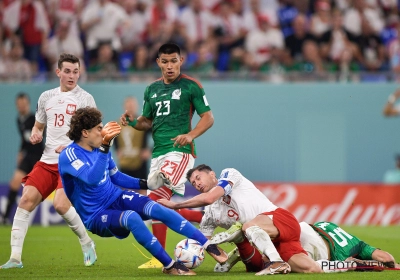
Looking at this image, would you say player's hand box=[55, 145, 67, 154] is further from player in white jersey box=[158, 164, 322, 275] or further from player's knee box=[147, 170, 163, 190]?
player in white jersey box=[158, 164, 322, 275]

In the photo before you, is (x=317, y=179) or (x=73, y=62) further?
(x=317, y=179)

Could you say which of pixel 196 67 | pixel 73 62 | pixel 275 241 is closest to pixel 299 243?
pixel 275 241

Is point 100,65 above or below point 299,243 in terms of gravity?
above

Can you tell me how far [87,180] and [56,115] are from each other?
2.14 m

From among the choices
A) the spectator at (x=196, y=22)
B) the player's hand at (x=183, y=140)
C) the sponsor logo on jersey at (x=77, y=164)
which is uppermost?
the spectator at (x=196, y=22)

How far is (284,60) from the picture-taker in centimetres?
1858

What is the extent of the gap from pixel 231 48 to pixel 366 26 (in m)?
3.58

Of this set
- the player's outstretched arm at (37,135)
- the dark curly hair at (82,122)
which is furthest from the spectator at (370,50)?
the dark curly hair at (82,122)

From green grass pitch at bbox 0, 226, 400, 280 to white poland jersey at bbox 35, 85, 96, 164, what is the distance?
1.47 m

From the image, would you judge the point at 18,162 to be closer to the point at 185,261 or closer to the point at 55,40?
the point at 55,40

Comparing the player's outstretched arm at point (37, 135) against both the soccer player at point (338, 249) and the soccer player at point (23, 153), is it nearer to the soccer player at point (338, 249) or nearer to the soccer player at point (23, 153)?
the soccer player at point (338, 249)

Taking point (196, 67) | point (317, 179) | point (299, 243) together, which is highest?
point (196, 67)

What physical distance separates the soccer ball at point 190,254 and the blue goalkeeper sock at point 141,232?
275 millimetres

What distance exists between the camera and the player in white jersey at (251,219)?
8.12 m
